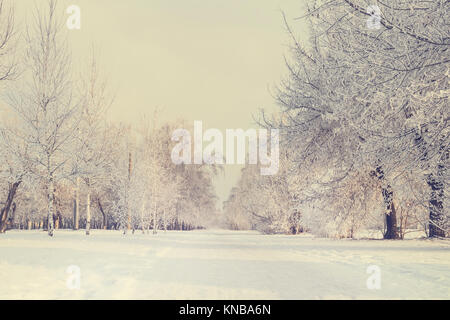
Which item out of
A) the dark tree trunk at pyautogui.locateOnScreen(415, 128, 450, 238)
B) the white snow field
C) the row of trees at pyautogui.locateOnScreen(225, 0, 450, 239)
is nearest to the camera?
the white snow field

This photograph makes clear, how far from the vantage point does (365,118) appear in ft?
35.8

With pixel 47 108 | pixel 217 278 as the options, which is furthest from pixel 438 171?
pixel 47 108

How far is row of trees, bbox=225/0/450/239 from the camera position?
7828 millimetres


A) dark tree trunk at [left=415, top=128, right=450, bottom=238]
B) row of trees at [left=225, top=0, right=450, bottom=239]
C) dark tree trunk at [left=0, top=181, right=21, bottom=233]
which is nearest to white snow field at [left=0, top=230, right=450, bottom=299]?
dark tree trunk at [left=415, top=128, right=450, bottom=238]

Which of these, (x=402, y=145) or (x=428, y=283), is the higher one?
(x=402, y=145)

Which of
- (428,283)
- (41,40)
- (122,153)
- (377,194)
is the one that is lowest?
(428,283)

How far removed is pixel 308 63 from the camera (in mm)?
17922


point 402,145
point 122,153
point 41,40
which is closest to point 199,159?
point 122,153

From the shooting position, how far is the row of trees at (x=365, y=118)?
7.83 meters

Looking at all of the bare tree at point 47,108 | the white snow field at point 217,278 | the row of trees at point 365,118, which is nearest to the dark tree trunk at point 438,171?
the row of trees at point 365,118

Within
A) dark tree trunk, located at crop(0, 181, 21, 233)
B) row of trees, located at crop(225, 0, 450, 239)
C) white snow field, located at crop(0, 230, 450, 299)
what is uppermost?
row of trees, located at crop(225, 0, 450, 239)

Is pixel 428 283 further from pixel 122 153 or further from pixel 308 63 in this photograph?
pixel 122 153

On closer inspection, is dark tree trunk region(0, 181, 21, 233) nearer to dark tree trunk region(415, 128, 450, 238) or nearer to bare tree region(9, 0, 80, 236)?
bare tree region(9, 0, 80, 236)
